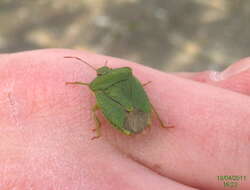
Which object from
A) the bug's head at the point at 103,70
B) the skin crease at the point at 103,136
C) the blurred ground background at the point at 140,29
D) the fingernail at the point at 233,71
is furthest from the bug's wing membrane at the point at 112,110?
the blurred ground background at the point at 140,29

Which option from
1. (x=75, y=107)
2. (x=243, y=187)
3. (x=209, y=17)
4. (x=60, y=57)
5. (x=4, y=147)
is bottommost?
(x=243, y=187)

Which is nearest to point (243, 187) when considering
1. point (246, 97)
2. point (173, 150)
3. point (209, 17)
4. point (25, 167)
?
point (173, 150)

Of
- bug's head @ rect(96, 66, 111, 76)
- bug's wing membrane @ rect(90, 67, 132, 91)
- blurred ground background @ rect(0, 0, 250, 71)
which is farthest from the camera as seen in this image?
blurred ground background @ rect(0, 0, 250, 71)

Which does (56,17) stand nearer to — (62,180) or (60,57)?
(60,57)

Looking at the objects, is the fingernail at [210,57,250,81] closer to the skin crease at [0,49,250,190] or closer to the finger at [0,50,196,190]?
the skin crease at [0,49,250,190]

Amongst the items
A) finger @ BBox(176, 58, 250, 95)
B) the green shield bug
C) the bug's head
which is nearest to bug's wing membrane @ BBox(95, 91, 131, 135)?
the green shield bug

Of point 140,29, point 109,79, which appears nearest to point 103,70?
point 109,79

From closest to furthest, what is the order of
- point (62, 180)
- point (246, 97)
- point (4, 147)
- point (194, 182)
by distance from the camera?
point (62, 180) → point (4, 147) → point (194, 182) → point (246, 97)
